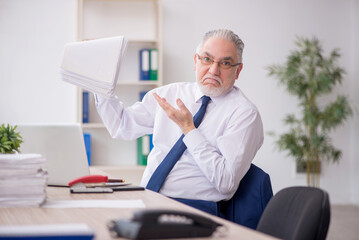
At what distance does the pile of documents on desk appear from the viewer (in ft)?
4.66

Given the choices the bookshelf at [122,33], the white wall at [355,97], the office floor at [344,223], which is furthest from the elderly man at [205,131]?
the white wall at [355,97]

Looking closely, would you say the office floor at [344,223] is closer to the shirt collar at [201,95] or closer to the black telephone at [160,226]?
the shirt collar at [201,95]

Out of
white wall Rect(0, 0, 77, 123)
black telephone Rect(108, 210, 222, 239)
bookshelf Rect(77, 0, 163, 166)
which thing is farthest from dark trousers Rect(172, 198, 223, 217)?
white wall Rect(0, 0, 77, 123)

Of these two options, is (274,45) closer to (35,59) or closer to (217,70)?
(35,59)

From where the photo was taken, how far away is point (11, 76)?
15.6 feet

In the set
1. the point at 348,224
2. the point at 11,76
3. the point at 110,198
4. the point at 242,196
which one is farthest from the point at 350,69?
the point at 110,198

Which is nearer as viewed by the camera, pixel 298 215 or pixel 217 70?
pixel 298 215

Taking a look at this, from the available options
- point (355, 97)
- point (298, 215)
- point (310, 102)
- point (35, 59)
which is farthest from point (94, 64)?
point (355, 97)

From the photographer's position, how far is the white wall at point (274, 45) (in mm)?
5156

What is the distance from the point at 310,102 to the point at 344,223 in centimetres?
133

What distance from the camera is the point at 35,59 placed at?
481cm

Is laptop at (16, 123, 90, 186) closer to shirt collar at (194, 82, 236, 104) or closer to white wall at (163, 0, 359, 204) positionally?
shirt collar at (194, 82, 236, 104)

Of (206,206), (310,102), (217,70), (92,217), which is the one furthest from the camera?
(310,102)

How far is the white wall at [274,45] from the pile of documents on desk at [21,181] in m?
3.72
